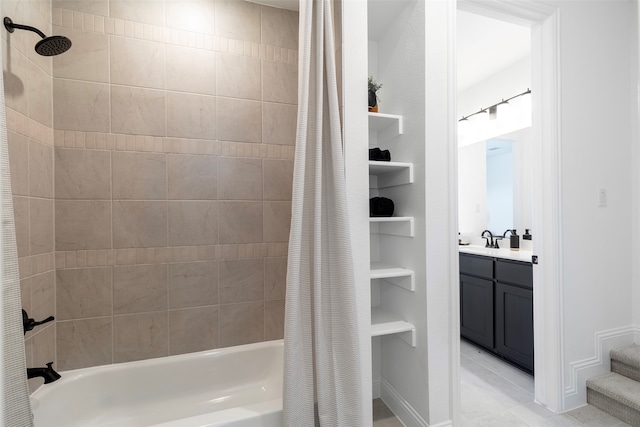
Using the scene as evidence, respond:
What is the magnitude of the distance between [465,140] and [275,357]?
9.91 feet

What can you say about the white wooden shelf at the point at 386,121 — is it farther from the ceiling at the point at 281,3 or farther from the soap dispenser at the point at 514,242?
the soap dispenser at the point at 514,242

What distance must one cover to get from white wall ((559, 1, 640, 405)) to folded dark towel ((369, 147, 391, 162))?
3.58ft

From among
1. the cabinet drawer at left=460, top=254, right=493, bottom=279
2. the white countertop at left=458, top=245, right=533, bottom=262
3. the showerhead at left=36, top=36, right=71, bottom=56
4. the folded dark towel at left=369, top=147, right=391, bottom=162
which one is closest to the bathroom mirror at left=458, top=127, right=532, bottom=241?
the white countertop at left=458, top=245, right=533, bottom=262

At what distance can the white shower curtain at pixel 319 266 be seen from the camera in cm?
134

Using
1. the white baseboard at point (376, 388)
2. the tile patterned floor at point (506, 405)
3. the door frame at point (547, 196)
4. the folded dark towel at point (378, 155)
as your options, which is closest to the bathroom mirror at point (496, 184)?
the door frame at point (547, 196)

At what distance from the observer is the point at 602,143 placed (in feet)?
6.71

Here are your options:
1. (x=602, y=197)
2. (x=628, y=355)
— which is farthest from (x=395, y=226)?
(x=628, y=355)

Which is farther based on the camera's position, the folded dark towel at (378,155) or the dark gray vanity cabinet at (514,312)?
the dark gray vanity cabinet at (514,312)

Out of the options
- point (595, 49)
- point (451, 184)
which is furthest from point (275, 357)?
point (595, 49)

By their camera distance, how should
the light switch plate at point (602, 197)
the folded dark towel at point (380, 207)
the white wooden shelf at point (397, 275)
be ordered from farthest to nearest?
the light switch plate at point (602, 197), the folded dark towel at point (380, 207), the white wooden shelf at point (397, 275)

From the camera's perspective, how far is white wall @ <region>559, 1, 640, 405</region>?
1.94 m

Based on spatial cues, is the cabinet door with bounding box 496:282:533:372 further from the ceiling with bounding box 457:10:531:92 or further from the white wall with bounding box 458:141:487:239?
the ceiling with bounding box 457:10:531:92

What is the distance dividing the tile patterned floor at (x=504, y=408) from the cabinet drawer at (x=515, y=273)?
68 cm

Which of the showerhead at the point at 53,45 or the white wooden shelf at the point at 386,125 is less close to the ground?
the showerhead at the point at 53,45
